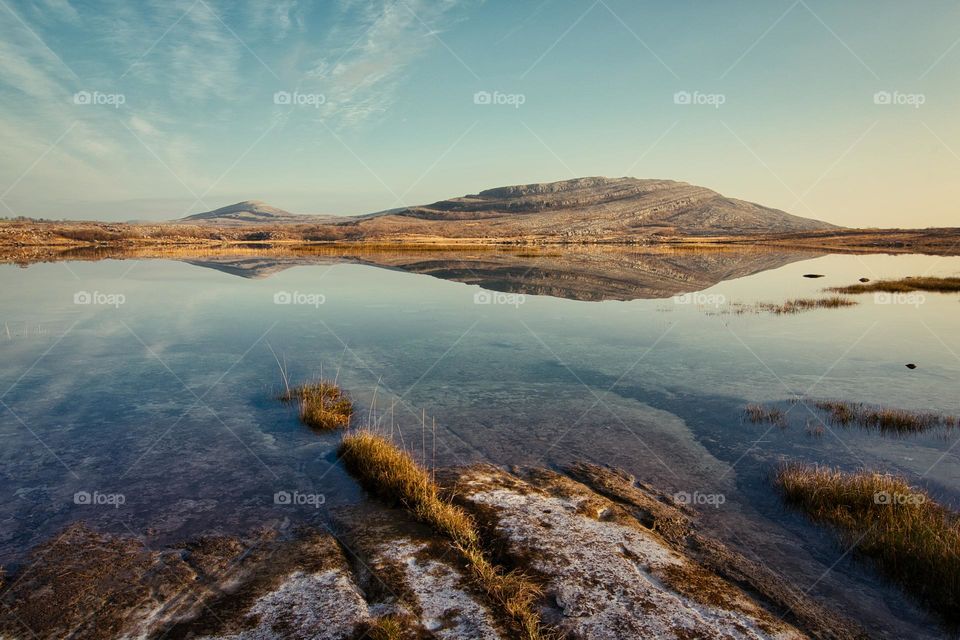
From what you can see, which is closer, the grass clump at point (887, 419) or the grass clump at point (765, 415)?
the grass clump at point (887, 419)

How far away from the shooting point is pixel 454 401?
13914mm

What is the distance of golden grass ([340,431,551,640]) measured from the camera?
19.0 ft

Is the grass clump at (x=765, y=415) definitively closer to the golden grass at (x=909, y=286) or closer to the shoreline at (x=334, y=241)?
the golden grass at (x=909, y=286)

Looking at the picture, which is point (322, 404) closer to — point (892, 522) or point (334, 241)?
point (892, 522)

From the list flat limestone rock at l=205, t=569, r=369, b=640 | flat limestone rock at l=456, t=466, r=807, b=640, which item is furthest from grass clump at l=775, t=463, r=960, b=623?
flat limestone rock at l=205, t=569, r=369, b=640

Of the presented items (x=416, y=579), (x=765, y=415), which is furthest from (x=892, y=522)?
(x=416, y=579)

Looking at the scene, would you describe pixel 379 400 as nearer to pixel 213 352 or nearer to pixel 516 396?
pixel 516 396

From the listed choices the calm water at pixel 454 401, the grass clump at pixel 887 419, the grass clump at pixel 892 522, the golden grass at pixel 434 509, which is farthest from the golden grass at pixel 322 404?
the grass clump at pixel 887 419

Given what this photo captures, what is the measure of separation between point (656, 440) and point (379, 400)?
7186mm

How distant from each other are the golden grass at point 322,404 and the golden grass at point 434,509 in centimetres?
91

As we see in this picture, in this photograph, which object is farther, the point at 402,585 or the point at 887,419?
the point at 887,419

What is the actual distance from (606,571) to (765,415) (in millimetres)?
8413

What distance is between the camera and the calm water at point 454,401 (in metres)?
8.23

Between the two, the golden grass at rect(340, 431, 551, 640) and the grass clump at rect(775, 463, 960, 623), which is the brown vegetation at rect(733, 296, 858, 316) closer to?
the grass clump at rect(775, 463, 960, 623)
